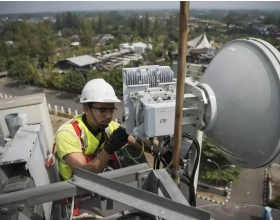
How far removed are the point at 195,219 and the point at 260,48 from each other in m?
1.59

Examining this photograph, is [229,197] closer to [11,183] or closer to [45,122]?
[45,122]

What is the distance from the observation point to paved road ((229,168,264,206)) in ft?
40.0

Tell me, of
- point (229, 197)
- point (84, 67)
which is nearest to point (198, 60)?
point (84, 67)

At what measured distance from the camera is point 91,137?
107 inches

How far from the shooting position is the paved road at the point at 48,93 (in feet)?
80.7

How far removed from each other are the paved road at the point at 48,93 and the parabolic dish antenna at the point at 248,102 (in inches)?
742

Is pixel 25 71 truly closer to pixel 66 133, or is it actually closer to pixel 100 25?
pixel 66 133

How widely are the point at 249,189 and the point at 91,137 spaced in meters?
13.1

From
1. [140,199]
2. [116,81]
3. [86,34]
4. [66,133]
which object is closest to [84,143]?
[66,133]

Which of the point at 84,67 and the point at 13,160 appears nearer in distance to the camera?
the point at 13,160

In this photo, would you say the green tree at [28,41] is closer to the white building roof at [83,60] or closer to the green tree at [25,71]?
the green tree at [25,71]

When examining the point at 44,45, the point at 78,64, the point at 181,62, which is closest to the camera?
the point at 181,62

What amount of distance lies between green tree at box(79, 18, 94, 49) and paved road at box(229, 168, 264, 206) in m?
35.6

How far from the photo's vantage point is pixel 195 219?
125 centimetres
